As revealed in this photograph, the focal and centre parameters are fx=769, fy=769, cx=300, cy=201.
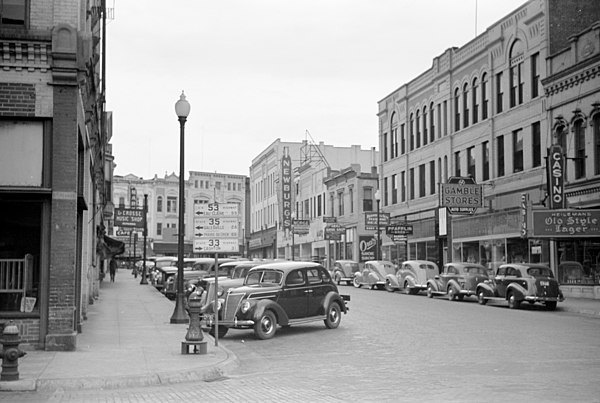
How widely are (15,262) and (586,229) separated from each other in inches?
889

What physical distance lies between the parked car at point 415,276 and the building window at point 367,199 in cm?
2271

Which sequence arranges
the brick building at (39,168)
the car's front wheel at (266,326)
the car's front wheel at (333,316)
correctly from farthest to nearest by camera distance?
the car's front wheel at (333,316) → the car's front wheel at (266,326) → the brick building at (39,168)

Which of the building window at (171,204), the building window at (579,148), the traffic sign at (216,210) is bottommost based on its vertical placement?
the traffic sign at (216,210)

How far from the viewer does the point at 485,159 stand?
139 feet

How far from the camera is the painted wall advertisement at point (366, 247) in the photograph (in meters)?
58.1

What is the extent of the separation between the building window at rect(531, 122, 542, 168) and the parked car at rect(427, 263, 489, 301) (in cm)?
658

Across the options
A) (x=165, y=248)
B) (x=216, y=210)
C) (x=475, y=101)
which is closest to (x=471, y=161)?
(x=475, y=101)

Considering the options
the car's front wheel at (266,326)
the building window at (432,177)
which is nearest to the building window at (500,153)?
the building window at (432,177)

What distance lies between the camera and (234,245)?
53.9 ft

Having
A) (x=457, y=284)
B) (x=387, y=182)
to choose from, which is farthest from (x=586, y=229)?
(x=387, y=182)

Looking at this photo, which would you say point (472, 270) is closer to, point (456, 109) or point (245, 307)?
point (456, 109)

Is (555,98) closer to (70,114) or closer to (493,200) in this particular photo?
(493,200)

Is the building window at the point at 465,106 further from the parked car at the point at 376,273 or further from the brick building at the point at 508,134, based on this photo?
the parked car at the point at 376,273

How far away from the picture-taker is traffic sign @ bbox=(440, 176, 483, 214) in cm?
3931
